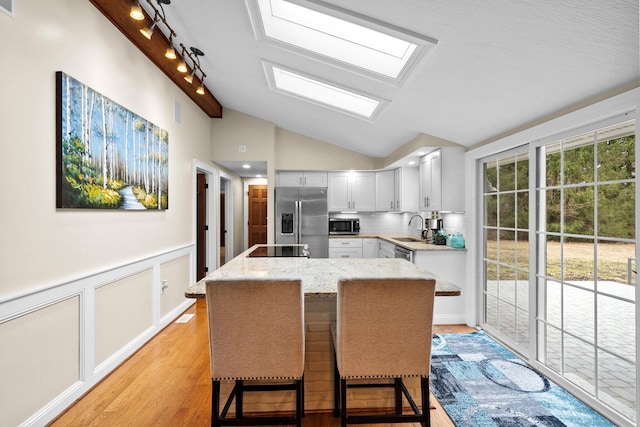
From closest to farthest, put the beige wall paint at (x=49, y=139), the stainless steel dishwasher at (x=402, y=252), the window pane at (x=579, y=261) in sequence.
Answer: the beige wall paint at (x=49, y=139) < the window pane at (x=579, y=261) < the stainless steel dishwasher at (x=402, y=252)

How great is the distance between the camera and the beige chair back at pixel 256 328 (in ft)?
4.88

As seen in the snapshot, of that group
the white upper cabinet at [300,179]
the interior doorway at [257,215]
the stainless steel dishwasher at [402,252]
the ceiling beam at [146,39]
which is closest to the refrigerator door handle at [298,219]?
the white upper cabinet at [300,179]

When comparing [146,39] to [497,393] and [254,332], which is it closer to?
[254,332]

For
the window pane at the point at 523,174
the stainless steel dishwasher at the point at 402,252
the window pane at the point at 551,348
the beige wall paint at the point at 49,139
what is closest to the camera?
the beige wall paint at the point at 49,139

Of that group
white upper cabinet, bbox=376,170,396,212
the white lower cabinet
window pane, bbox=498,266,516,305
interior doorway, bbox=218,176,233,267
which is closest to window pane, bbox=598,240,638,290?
window pane, bbox=498,266,516,305

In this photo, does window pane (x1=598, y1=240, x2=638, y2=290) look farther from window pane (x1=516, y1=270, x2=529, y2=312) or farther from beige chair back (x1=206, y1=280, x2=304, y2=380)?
beige chair back (x1=206, y1=280, x2=304, y2=380)

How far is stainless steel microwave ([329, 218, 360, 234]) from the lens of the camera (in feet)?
20.0

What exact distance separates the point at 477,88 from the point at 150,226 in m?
3.18

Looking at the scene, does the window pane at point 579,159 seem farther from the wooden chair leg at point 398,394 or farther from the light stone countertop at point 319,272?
the wooden chair leg at point 398,394

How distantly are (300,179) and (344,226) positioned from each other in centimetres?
120

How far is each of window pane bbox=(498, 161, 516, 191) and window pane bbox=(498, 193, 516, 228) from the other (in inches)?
2.7

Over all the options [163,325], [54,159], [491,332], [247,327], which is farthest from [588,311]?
[163,325]

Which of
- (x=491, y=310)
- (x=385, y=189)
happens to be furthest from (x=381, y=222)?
(x=491, y=310)

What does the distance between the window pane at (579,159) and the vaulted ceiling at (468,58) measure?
246mm
